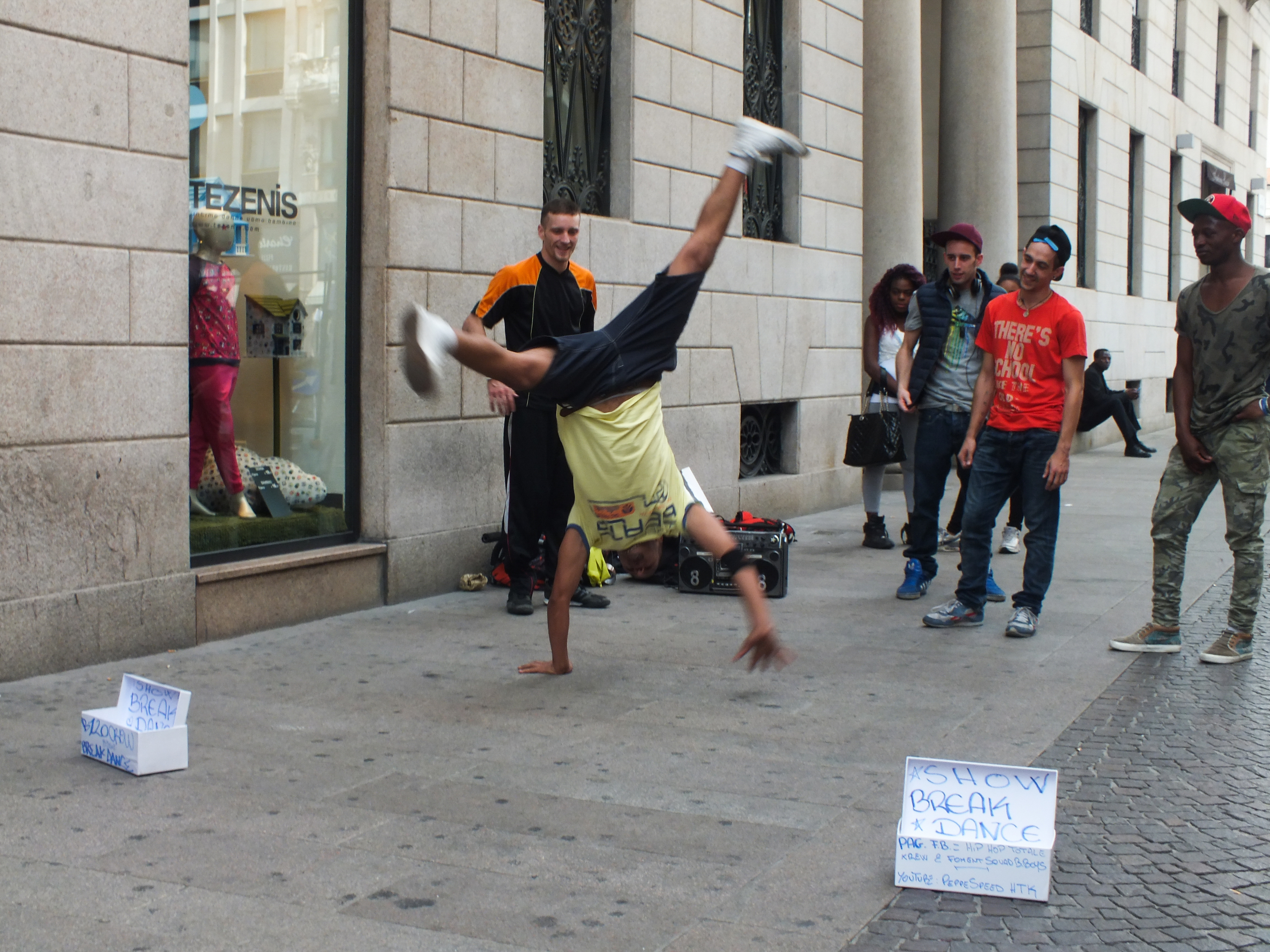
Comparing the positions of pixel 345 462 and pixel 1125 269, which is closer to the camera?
pixel 345 462

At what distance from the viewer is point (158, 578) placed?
6.28m

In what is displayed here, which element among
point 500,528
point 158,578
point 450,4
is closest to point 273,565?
point 158,578

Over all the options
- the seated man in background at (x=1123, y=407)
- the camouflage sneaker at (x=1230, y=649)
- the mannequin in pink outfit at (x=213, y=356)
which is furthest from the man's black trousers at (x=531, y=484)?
the seated man in background at (x=1123, y=407)

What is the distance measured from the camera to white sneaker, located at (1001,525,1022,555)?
32.8 ft

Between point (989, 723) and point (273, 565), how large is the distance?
3533 mm

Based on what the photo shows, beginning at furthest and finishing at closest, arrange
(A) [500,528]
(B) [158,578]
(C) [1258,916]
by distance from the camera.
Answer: (A) [500,528] → (B) [158,578] → (C) [1258,916]

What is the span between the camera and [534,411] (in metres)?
7.34

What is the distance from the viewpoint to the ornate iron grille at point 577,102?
910 cm

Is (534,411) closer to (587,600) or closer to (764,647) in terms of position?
(587,600)

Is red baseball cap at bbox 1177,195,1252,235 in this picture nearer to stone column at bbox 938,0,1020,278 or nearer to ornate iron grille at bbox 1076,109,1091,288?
stone column at bbox 938,0,1020,278

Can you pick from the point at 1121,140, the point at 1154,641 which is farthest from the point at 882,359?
the point at 1121,140

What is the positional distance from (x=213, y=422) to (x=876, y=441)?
4.64 m

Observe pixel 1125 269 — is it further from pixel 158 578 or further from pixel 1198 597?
pixel 158 578

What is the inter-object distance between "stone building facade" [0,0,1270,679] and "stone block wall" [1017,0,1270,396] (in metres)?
7.76
